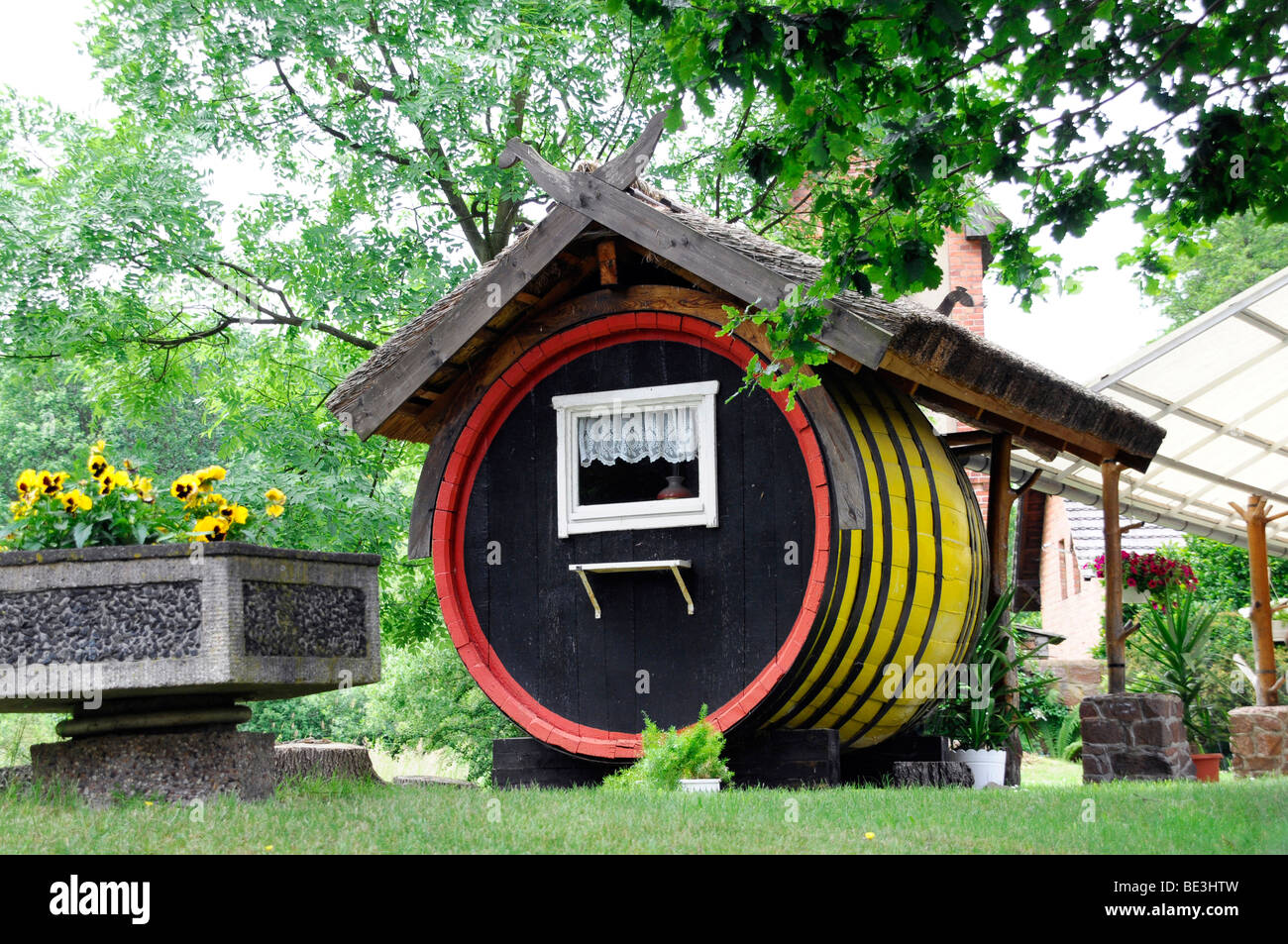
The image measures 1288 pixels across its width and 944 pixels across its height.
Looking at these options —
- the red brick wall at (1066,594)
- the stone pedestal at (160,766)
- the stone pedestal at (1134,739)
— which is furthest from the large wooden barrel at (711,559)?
the red brick wall at (1066,594)

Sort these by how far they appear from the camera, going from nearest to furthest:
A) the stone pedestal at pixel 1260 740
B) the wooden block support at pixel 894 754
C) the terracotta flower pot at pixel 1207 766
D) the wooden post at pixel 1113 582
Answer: the wooden block support at pixel 894 754, the wooden post at pixel 1113 582, the terracotta flower pot at pixel 1207 766, the stone pedestal at pixel 1260 740

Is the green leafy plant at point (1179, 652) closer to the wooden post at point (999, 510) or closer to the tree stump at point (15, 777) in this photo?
the wooden post at point (999, 510)

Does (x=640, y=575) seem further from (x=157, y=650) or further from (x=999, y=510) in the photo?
(x=999, y=510)

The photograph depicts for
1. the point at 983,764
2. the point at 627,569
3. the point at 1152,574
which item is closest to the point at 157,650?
the point at 627,569

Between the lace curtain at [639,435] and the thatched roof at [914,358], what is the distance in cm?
90

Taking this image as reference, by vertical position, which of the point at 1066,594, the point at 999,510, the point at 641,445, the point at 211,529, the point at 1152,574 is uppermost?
the point at 641,445

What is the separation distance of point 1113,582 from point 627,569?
3.68 m

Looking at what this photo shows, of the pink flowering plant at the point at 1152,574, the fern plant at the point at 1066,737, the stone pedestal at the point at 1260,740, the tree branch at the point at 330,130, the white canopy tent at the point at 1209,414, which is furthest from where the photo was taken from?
the fern plant at the point at 1066,737

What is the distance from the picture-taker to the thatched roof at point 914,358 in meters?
6.75

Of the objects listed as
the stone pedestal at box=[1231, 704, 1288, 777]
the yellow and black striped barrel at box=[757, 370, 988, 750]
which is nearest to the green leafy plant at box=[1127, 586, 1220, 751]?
the stone pedestal at box=[1231, 704, 1288, 777]

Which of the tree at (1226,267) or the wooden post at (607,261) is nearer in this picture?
the wooden post at (607,261)

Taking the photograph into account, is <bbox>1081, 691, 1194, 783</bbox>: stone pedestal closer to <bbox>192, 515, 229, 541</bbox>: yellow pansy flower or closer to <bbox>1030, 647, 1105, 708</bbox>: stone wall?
<bbox>192, 515, 229, 541</bbox>: yellow pansy flower

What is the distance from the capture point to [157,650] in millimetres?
5473

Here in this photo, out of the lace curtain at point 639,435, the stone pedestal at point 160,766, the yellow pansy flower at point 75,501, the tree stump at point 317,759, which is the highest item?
the lace curtain at point 639,435
